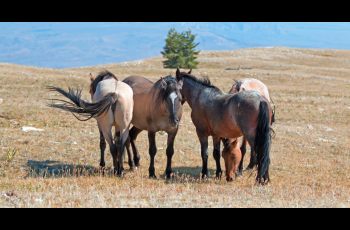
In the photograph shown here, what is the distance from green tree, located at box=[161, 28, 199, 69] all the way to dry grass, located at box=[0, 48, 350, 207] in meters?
34.8

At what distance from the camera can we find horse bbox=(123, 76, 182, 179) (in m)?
11.4

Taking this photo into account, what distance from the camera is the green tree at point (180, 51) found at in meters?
66.1

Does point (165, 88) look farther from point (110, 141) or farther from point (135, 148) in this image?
point (135, 148)

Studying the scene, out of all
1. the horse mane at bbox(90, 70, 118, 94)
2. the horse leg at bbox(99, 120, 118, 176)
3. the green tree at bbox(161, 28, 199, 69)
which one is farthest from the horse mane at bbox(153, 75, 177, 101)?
the green tree at bbox(161, 28, 199, 69)

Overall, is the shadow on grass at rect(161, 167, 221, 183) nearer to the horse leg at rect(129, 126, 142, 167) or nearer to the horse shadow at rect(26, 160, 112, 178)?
the horse leg at rect(129, 126, 142, 167)

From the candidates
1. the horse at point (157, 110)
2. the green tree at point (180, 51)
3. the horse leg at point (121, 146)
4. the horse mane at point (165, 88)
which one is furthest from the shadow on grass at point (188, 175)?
the green tree at point (180, 51)

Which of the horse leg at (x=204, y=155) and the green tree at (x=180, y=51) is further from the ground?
the horse leg at (x=204, y=155)

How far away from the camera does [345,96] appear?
116ft

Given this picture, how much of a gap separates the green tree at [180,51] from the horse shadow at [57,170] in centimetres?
5177

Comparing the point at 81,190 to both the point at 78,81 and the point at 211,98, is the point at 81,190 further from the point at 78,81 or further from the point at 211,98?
the point at 78,81

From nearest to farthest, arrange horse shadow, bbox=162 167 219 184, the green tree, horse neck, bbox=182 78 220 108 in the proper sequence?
horse shadow, bbox=162 167 219 184 → horse neck, bbox=182 78 220 108 → the green tree

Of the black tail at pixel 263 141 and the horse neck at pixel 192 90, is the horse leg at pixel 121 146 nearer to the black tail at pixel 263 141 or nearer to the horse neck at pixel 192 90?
the horse neck at pixel 192 90

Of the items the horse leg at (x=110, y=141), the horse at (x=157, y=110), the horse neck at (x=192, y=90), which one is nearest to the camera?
the horse at (x=157, y=110)
